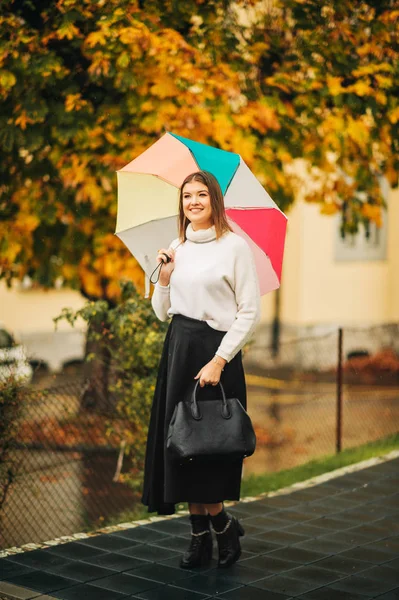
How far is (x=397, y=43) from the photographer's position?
899cm

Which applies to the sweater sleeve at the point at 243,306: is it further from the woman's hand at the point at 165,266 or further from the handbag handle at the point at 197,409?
the woman's hand at the point at 165,266

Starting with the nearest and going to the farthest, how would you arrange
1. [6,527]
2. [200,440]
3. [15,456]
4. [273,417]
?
[200,440], [15,456], [6,527], [273,417]

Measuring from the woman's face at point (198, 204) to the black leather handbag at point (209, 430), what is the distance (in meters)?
0.88

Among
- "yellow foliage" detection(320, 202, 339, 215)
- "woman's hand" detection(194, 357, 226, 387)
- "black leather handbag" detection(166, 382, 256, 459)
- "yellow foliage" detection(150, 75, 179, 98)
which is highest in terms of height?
"yellow foliage" detection(150, 75, 179, 98)

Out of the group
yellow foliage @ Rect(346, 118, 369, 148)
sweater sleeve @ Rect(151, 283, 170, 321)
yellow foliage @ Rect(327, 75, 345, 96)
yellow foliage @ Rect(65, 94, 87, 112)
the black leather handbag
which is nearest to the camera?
the black leather handbag

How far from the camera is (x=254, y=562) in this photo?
17.4ft

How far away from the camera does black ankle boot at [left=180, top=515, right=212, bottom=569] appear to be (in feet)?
16.9

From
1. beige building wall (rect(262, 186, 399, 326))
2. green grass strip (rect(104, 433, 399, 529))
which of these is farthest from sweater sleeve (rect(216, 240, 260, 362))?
beige building wall (rect(262, 186, 399, 326))

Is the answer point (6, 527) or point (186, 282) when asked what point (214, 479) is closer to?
point (186, 282)

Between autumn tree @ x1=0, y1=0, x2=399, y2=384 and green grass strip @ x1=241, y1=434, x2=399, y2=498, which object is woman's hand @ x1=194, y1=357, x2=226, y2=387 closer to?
green grass strip @ x1=241, y1=434, x2=399, y2=498

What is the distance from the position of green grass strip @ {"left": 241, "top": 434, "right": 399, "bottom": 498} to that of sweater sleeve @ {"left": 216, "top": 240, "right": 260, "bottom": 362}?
2827 mm

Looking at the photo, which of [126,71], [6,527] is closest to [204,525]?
[6,527]

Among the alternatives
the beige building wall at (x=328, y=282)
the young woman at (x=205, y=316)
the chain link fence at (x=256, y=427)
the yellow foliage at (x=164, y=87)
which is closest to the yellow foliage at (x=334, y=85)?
the yellow foliage at (x=164, y=87)

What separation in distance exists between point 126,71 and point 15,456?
381cm
